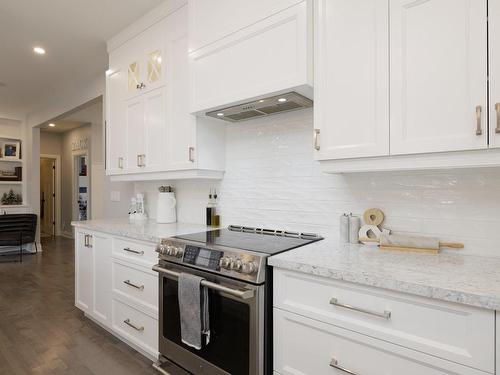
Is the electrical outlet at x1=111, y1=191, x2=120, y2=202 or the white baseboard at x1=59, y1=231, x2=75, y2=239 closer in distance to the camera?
the electrical outlet at x1=111, y1=191, x2=120, y2=202

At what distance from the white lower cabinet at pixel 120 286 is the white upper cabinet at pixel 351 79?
138 centimetres

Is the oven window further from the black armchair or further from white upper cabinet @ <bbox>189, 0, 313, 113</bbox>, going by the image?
the black armchair

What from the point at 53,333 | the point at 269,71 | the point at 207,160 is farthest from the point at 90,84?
the point at 269,71

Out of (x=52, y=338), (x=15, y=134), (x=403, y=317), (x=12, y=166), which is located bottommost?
(x=52, y=338)

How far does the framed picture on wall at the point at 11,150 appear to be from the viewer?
594 cm

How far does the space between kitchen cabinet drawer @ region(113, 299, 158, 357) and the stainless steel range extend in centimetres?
15

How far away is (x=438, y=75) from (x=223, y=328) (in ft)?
4.93

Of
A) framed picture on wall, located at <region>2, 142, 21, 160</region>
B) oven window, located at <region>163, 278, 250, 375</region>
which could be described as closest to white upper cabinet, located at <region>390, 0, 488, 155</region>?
oven window, located at <region>163, 278, 250, 375</region>

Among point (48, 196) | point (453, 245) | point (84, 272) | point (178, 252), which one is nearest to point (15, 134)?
point (48, 196)

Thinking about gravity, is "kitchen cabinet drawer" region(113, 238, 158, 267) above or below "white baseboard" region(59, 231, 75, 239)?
above

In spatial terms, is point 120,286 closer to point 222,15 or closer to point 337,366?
point 337,366

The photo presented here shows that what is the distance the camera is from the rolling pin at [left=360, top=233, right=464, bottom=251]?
1.44 m

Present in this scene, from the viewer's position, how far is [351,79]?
1.44m

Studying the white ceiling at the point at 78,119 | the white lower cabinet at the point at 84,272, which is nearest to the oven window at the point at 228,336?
the white lower cabinet at the point at 84,272
